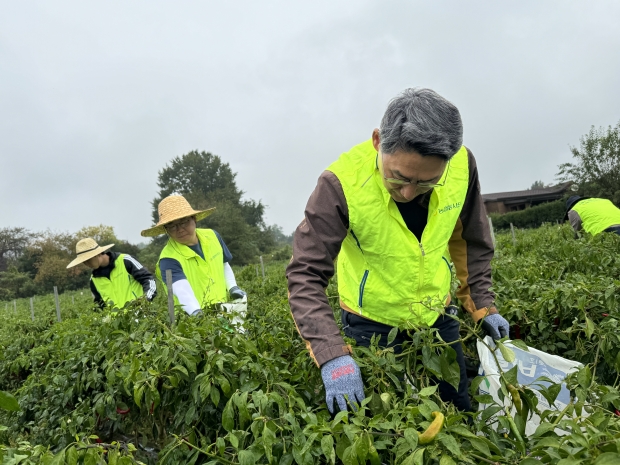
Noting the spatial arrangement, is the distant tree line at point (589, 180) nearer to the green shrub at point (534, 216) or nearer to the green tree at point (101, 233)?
the green shrub at point (534, 216)

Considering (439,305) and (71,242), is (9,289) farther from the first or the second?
(439,305)

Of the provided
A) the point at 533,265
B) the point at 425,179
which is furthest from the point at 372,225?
Result: the point at 533,265

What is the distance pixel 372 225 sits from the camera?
1.73 m

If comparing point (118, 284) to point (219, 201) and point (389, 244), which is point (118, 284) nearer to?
point (389, 244)

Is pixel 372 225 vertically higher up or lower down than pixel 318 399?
higher up

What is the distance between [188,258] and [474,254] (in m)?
1.97

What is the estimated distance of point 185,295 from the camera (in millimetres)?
3078

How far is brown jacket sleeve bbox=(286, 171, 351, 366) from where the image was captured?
1590mm

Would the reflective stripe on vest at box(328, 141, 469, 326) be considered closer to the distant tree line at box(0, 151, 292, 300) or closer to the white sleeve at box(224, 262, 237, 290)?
the white sleeve at box(224, 262, 237, 290)

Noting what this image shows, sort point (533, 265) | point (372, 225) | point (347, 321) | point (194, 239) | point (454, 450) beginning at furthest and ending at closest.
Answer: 1. point (533, 265)
2. point (194, 239)
3. point (347, 321)
4. point (372, 225)
5. point (454, 450)

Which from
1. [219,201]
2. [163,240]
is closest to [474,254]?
[163,240]

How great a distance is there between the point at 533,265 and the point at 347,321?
260cm

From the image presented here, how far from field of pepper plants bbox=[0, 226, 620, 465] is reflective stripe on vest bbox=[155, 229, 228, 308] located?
46 centimetres

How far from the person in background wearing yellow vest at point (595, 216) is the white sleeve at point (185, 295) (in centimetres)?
408
